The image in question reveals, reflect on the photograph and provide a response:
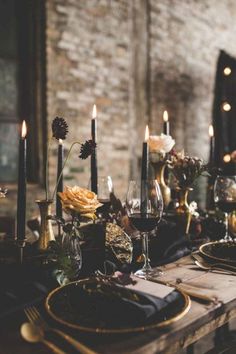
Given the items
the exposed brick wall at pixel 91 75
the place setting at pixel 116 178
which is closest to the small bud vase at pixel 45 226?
the place setting at pixel 116 178

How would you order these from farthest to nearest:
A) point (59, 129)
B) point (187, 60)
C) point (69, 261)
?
point (187, 60), point (59, 129), point (69, 261)

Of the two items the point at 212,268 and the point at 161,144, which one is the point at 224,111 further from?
the point at 212,268

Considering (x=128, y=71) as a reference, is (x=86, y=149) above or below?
below

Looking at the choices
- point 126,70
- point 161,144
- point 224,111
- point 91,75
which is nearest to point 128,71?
point 126,70

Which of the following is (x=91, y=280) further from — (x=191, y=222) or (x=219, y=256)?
(x=191, y=222)

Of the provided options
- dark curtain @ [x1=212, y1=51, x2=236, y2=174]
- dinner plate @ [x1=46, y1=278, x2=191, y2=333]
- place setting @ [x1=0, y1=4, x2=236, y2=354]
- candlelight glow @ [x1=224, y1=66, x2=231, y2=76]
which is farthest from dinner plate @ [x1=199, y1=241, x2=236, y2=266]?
candlelight glow @ [x1=224, y1=66, x2=231, y2=76]

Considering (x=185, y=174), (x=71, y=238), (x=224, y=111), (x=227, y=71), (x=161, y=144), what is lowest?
(x=71, y=238)

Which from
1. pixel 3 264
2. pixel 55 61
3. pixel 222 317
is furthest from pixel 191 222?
pixel 55 61

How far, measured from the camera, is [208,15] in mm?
5145

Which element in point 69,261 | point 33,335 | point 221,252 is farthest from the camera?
point 221,252

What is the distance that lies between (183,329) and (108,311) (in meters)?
0.15

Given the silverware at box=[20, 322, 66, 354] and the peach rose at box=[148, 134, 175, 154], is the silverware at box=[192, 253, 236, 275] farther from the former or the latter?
the silverware at box=[20, 322, 66, 354]

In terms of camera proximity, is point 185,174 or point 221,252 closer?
point 221,252

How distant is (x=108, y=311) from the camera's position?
0.76 meters
